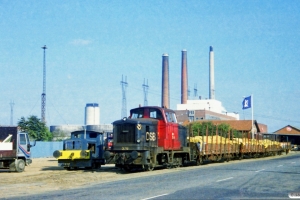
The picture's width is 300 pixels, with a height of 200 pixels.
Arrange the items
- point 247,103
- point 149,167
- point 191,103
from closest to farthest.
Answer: point 149,167 < point 247,103 < point 191,103

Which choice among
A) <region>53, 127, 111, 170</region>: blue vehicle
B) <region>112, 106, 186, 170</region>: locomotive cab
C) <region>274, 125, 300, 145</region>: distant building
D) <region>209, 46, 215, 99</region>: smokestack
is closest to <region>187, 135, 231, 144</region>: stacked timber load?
<region>112, 106, 186, 170</region>: locomotive cab

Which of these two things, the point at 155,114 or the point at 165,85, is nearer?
the point at 155,114

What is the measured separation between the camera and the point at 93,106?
13250cm

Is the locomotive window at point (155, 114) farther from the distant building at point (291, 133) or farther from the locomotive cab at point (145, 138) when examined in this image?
the distant building at point (291, 133)

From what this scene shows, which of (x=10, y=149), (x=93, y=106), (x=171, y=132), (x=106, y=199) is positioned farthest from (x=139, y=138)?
(x=93, y=106)

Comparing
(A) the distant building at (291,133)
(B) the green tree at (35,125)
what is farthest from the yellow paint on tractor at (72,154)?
(A) the distant building at (291,133)

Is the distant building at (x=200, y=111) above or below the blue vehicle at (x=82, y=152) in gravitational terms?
above

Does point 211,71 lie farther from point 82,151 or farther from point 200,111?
point 82,151

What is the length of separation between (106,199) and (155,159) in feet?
38.0

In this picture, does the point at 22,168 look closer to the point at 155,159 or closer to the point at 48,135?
the point at 155,159

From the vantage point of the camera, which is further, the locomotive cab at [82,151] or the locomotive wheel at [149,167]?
the locomotive cab at [82,151]

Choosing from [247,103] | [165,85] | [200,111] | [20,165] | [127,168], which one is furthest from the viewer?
[200,111]

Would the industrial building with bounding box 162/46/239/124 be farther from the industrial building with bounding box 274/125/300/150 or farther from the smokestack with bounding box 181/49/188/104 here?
the industrial building with bounding box 274/125/300/150

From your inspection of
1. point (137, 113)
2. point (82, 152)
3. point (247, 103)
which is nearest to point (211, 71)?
point (247, 103)
